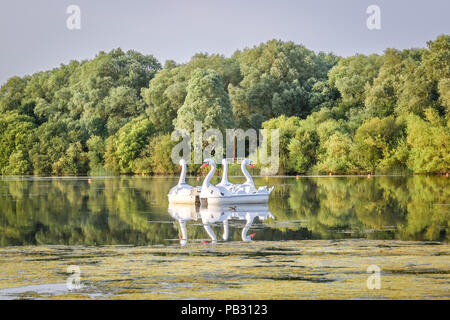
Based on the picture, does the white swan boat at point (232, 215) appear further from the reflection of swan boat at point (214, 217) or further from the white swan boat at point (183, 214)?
the white swan boat at point (183, 214)

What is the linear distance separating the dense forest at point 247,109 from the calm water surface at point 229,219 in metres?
23.5

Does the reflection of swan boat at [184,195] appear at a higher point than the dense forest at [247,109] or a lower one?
lower

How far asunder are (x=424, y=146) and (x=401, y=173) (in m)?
2.96

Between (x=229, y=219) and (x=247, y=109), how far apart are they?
5026 cm

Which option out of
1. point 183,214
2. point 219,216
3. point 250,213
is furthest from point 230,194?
point 219,216

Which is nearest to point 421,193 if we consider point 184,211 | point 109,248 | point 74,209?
point 184,211

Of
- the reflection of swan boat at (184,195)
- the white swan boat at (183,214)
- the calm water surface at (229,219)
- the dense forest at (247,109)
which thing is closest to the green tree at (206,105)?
the dense forest at (247,109)

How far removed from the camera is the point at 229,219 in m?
21.1

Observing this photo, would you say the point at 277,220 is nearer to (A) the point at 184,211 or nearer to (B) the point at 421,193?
(A) the point at 184,211

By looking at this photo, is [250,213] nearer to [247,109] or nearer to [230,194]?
[230,194]

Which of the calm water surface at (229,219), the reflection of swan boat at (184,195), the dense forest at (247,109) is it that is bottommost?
the calm water surface at (229,219)

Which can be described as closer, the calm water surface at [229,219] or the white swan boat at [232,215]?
the calm water surface at [229,219]

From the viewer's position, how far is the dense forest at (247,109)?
55125 millimetres

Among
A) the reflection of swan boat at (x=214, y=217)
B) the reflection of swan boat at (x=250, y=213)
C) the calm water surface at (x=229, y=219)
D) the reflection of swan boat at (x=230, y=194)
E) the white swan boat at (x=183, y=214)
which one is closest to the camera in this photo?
the calm water surface at (x=229, y=219)
